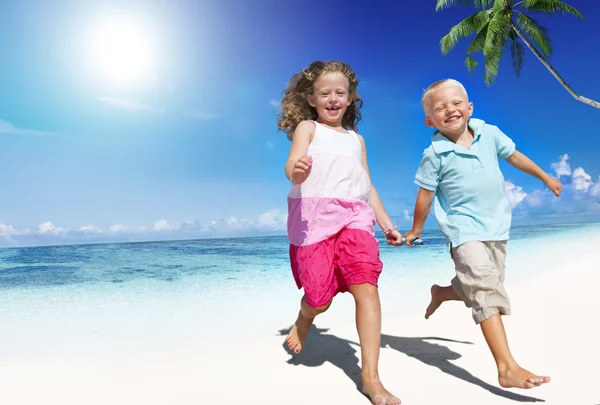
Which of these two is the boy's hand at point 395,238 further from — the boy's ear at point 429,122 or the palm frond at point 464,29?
the palm frond at point 464,29

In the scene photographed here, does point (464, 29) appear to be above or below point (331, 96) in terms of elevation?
above

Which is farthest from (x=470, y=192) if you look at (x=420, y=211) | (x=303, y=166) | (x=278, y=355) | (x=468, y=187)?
(x=278, y=355)

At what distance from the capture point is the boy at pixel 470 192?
105 inches

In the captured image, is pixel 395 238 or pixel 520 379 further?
pixel 395 238

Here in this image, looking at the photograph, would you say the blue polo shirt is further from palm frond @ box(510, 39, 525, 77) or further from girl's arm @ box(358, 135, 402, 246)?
palm frond @ box(510, 39, 525, 77)

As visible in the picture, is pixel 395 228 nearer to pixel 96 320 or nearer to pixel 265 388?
pixel 265 388

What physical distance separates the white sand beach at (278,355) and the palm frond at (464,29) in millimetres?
13817

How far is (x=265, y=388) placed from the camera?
9.13ft

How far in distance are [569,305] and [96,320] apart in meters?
4.95

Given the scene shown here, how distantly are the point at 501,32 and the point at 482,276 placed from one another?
54.3 feet

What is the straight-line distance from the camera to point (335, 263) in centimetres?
283

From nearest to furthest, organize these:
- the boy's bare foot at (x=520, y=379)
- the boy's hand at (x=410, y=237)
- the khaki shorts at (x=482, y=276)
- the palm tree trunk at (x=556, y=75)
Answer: the boy's bare foot at (x=520, y=379) → the khaki shorts at (x=482, y=276) → the boy's hand at (x=410, y=237) → the palm tree trunk at (x=556, y=75)

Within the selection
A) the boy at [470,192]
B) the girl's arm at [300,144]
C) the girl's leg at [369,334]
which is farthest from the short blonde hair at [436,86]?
the girl's leg at [369,334]

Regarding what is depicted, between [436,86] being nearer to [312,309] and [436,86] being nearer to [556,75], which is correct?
[312,309]
